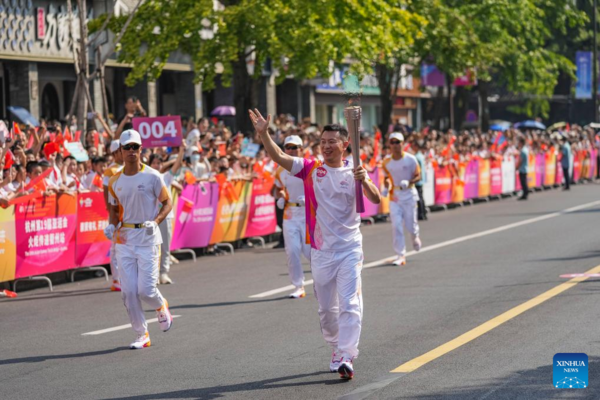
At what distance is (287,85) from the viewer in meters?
48.9

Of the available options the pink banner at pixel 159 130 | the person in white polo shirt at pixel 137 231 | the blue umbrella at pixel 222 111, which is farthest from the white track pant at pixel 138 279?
the blue umbrella at pixel 222 111

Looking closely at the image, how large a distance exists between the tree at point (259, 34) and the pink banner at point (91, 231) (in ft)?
36.0

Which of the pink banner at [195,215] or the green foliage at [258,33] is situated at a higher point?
the green foliage at [258,33]

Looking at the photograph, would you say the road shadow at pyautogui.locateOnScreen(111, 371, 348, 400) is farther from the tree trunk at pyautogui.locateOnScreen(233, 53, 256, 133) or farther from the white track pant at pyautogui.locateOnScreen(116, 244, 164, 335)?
the tree trunk at pyautogui.locateOnScreen(233, 53, 256, 133)

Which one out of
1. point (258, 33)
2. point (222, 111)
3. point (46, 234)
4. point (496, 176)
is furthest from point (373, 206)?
point (222, 111)

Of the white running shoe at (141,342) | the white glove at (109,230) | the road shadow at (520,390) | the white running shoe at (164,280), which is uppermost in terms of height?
the white glove at (109,230)

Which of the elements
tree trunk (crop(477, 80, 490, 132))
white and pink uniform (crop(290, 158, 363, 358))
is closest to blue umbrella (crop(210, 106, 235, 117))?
tree trunk (crop(477, 80, 490, 132))

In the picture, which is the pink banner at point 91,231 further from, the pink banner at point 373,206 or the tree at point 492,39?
the tree at point 492,39

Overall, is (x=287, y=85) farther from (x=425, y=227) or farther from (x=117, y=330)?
(x=117, y=330)

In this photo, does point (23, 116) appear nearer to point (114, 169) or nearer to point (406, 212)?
point (406, 212)

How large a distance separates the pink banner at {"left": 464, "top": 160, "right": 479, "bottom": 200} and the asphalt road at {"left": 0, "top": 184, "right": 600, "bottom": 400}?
45.8 feet

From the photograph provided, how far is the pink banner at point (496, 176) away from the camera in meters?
34.4

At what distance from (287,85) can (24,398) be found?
41.0m

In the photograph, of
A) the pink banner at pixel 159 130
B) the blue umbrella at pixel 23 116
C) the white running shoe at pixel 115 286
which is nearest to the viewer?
the white running shoe at pixel 115 286
